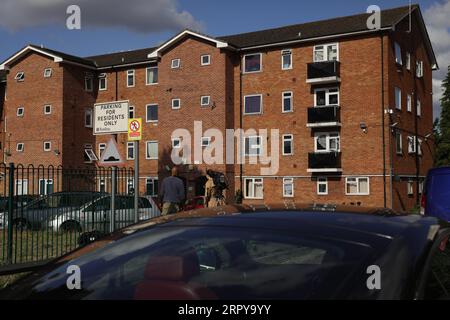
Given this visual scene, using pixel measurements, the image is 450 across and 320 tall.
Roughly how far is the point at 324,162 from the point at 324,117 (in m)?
2.82

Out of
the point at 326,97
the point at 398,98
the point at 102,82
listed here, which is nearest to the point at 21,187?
the point at 326,97

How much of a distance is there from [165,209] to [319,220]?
1205cm

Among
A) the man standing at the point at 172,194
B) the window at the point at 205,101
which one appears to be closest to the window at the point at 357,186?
the window at the point at 205,101

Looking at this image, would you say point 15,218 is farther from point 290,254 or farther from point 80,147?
point 80,147

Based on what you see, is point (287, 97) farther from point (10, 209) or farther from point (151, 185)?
point (10, 209)

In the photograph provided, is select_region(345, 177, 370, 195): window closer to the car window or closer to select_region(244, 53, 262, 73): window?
select_region(244, 53, 262, 73): window

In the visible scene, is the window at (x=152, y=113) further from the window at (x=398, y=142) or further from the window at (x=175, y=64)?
the window at (x=398, y=142)

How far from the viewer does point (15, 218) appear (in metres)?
10.1

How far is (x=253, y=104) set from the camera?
36719mm

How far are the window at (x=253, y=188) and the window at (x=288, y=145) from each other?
253 cm

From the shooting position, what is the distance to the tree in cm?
5253

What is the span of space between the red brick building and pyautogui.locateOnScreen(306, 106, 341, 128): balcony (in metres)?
0.07

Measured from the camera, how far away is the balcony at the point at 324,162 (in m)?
32.8
